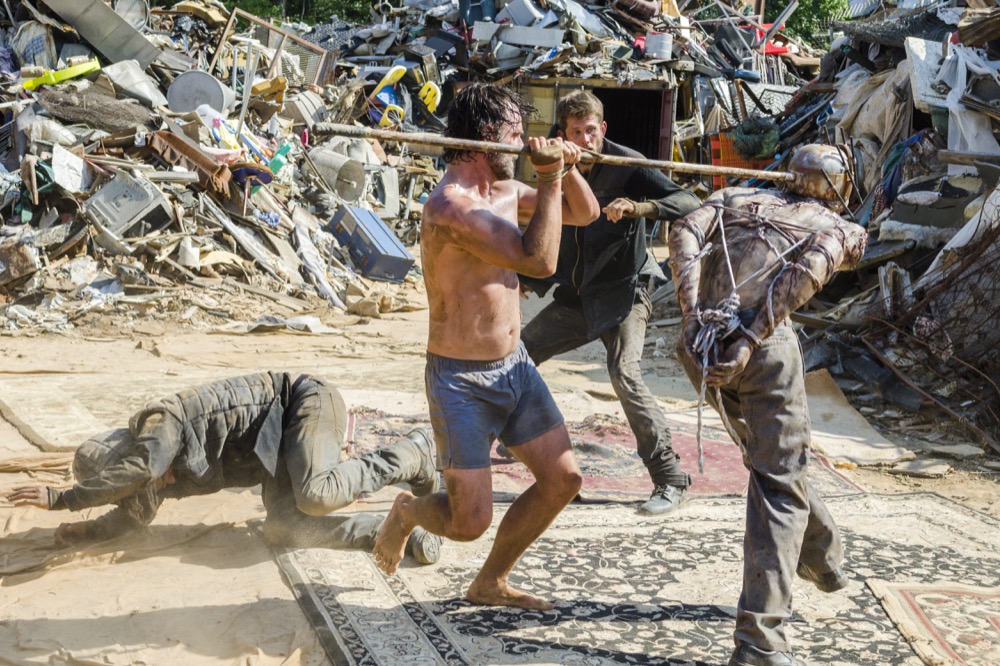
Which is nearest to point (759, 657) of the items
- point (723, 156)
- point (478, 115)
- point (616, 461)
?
point (478, 115)

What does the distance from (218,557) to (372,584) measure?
743mm

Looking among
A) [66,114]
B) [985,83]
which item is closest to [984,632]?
[985,83]

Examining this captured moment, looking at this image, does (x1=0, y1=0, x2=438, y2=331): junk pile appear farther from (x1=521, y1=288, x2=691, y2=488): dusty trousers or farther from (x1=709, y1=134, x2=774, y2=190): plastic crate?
(x1=521, y1=288, x2=691, y2=488): dusty trousers

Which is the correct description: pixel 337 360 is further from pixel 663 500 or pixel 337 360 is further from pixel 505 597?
pixel 505 597

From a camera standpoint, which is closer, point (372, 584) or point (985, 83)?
point (372, 584)

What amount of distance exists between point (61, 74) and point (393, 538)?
1197cm

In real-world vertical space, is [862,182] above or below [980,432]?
above

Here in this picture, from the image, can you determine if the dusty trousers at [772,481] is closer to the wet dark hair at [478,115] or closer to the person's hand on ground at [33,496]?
the wet dark hair at [478,115]

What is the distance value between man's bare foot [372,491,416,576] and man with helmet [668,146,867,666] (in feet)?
3.76

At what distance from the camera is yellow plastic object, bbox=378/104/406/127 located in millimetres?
17547

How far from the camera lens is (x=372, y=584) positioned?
161 inches

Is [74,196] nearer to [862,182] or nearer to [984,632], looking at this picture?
[862,182]

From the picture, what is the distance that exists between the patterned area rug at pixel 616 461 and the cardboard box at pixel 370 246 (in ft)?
22.4

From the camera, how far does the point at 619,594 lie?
13.5ft
